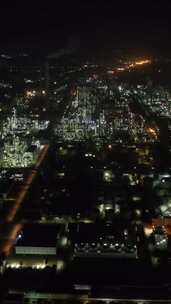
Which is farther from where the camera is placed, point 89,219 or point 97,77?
point 97,77

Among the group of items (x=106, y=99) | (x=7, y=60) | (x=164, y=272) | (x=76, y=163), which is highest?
(x=7, y=60)

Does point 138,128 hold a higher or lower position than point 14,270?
higher

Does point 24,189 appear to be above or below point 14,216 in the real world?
above

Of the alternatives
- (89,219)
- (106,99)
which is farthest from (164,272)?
(106,99)

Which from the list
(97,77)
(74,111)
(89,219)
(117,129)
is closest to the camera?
(89,219)

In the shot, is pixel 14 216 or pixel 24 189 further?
pixel 24 189

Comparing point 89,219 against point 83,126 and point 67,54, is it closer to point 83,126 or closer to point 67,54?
point 83,126

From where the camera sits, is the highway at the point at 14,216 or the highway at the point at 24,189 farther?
the highway at the point at 24,189

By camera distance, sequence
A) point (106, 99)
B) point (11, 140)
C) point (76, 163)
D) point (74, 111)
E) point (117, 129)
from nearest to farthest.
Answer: point (76, 163) < point (11, 140) < point (117, 129) < point (74, 111) < point (106, 99)

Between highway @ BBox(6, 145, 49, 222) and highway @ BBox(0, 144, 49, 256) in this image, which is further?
highway @ BBox(6, 145, 49, 222)
